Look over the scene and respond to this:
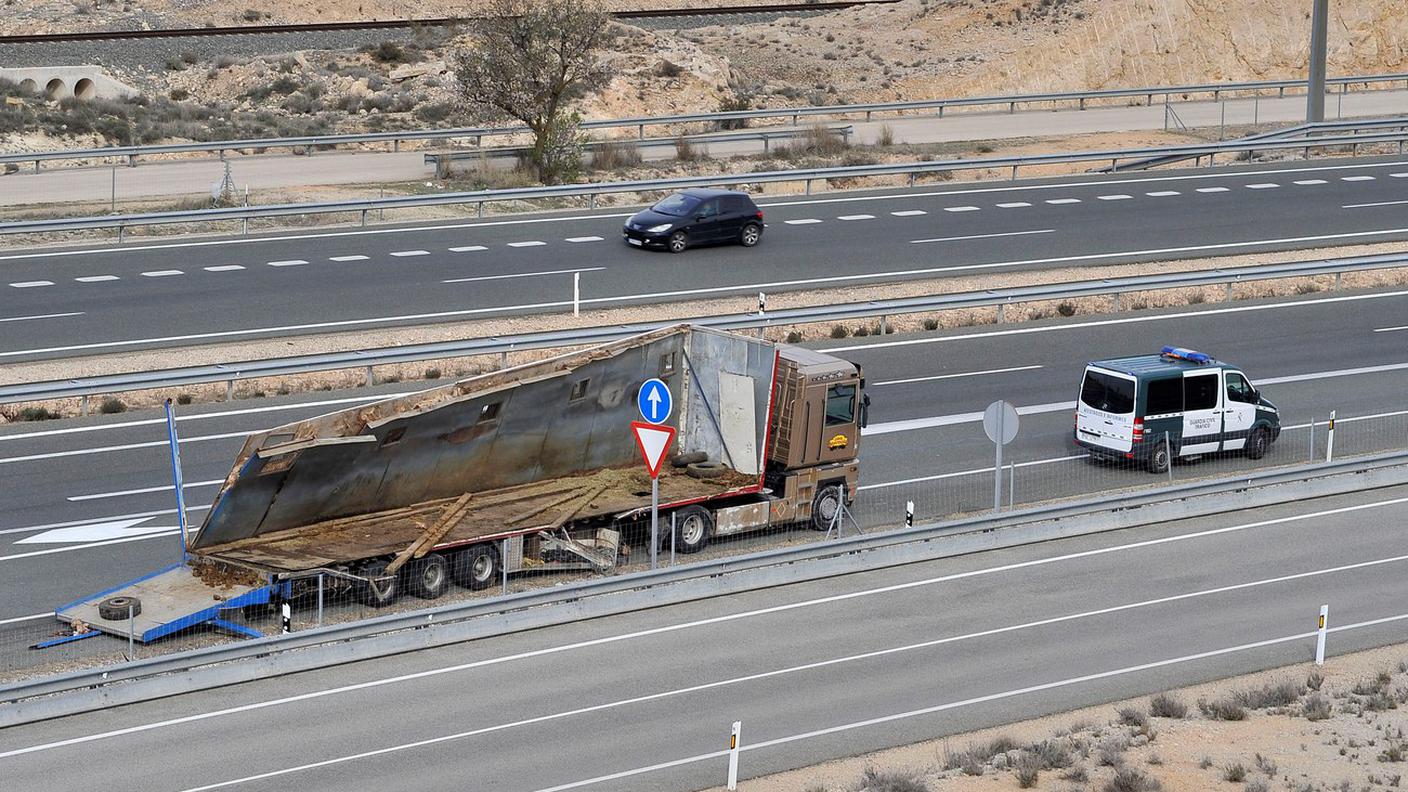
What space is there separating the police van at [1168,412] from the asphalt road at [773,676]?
7.19ft

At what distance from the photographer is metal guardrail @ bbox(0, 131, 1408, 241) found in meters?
39.7

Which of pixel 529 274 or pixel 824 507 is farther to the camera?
pixel 529 274

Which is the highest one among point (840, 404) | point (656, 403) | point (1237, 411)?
point (656, 403)

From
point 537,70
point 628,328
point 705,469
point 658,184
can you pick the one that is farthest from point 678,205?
point 705,469

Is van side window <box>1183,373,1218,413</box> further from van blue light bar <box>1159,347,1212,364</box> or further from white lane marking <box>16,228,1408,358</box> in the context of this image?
white lane marking <box>16,228,1408,358</box>

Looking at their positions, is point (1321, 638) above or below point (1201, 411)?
below

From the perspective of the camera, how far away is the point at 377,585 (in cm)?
2077

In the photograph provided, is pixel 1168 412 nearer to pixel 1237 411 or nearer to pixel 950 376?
pixel 1237 411

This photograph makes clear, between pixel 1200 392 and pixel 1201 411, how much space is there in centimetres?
28

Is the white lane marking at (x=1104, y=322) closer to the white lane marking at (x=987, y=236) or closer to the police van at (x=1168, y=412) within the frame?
the white lane marking at (x=987, y=236)

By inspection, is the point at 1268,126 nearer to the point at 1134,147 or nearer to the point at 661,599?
the point at 1134,147

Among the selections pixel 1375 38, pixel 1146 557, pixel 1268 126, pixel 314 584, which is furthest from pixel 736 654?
pixel 1375 38

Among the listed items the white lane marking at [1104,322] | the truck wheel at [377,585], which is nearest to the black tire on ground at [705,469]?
the truck wheel at [377,585]

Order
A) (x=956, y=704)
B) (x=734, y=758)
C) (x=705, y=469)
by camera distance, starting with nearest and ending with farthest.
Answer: (x=734, y=758) < (x=956, y=704) < (x=705, y=469)
